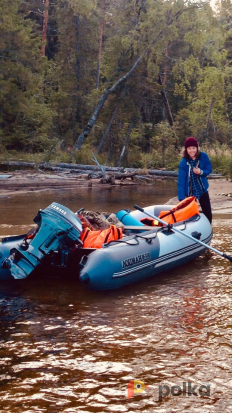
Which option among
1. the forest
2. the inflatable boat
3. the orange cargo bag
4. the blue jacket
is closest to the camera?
the inflatable boat

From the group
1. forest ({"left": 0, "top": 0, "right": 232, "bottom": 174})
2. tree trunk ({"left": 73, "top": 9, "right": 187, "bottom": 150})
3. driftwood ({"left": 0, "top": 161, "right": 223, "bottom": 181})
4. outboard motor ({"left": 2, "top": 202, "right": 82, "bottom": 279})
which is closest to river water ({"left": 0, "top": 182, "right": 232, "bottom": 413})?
outboard motor ({"left": 2, "top": 202, "right": 82, "bottom": 279})

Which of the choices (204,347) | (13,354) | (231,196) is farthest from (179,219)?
(231,196)

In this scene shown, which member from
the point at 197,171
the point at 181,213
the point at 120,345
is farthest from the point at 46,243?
the point at 197,171

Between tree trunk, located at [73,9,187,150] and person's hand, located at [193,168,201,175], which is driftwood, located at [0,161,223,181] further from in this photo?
person's hand, located at [193,168,201,175]

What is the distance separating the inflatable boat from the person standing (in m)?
1.23

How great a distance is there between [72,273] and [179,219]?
187cm

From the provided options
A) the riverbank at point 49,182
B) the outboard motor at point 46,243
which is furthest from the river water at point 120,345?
the riverbank at point 49,182

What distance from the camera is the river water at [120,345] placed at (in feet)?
10.3

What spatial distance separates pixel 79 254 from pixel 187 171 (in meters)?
2.32

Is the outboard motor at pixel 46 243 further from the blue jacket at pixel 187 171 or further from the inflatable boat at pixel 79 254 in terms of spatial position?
the blue jacket at pixel 187 171

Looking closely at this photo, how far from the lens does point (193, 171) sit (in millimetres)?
6852

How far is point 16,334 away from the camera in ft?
13.5

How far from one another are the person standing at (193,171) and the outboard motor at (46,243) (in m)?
2.33

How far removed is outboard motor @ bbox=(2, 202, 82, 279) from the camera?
5055mm
